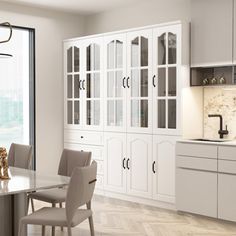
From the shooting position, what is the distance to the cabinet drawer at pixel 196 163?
4.94 meters

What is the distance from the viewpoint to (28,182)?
143 inches

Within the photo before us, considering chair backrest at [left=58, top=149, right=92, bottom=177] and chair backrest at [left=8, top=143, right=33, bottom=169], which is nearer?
chair backrest at [left=58, top=149, right=92, bottom=177]

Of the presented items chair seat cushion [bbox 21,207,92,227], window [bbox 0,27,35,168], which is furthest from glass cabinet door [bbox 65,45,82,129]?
chair seat cushion [bbox 21,207,92,227]

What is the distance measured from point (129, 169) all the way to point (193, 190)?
3.53ft

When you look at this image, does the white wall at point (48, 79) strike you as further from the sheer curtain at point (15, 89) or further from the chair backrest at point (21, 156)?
the chair backrest at point (21, 156)

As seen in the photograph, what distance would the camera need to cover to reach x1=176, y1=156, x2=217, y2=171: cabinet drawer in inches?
194

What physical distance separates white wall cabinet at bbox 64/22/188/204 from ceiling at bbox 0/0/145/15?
0.46m

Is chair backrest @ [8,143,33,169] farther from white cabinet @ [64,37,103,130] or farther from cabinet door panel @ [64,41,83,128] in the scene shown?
cabinet door panel @ [64,41,83,128]

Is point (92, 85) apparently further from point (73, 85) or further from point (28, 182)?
point (28, 182)

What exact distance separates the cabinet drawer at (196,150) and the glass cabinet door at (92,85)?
59.5 inches

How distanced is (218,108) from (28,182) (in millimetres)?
2846

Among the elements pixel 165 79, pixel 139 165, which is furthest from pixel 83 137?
pixel 165 79

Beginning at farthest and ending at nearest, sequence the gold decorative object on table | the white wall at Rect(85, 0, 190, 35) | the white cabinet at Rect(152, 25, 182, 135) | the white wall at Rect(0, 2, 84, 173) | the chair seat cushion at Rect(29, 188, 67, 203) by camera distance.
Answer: the white wall at Rect(0, 2, 84, 173), the white wall at Rect(85, 0, 190, 35), the white cabinet at Rect(152, 25, 182, 135), the chair seat cushion at Rect(29, 188, 67, 203), the gold decorative object on table

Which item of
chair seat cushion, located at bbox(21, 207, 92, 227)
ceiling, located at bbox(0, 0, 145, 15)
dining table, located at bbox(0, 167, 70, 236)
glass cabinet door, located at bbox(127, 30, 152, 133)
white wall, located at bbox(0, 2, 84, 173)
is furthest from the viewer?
white wall, located at bbox(0, 2, 84, 173)
